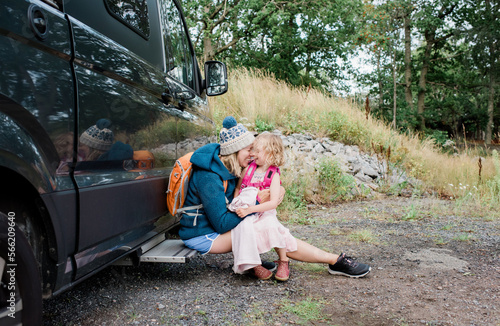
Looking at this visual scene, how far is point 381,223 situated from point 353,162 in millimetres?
2801

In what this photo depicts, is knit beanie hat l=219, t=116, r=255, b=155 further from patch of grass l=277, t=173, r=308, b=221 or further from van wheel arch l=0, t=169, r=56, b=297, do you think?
patch of grass l=277, t=173, r=308, b=221

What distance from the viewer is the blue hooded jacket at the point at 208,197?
274 centimetres

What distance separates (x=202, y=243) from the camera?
2.84 metres

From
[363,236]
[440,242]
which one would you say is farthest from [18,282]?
[440,242]

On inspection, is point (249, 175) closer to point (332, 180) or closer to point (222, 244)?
point (222, 244)

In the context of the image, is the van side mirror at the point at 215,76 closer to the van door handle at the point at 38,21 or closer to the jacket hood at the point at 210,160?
the jacket hood at the point at 210,160

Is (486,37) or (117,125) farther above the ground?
(486,37)

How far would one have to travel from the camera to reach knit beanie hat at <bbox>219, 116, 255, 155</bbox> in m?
2.84

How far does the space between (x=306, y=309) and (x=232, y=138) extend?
129 centimetres

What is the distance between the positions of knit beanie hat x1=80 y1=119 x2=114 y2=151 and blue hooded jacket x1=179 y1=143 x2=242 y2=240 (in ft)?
2.83

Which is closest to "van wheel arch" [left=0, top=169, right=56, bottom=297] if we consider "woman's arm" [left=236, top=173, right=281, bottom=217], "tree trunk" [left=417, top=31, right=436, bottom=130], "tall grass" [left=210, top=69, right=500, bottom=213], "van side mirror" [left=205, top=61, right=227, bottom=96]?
"woman's arm" [left=236, top=173, right=281, bottom=217]

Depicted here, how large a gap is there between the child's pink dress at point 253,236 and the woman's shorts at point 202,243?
6.8 inches

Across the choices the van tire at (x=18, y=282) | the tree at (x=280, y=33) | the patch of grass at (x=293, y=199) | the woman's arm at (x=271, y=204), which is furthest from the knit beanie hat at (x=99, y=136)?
the tree at (x=280, y=33)

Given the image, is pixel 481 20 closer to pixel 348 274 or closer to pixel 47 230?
pixel 348 274
